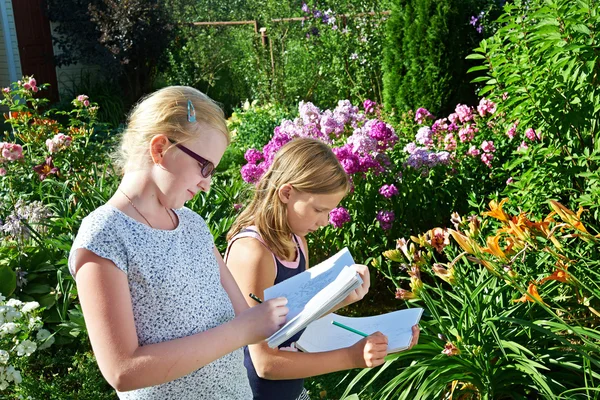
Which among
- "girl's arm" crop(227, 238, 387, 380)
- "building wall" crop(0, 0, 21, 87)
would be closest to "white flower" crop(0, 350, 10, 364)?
"girl's arm" crop(227, 238, 387, 380)

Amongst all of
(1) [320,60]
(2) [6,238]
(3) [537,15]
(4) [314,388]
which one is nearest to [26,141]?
(2) [6,238]

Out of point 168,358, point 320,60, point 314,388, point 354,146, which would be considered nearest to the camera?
point 168,358

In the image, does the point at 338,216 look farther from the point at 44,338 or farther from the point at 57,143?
the point at 57,143

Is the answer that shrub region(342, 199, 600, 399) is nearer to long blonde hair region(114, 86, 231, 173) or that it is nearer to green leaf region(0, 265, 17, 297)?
long blonde hair region(114, 86, 231, 173)

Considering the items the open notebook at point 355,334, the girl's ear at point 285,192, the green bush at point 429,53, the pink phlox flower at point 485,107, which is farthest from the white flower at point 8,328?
the green bush at point 429,53

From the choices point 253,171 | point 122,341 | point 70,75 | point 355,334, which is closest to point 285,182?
point 355,334

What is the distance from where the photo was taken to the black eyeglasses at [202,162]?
4.95ft

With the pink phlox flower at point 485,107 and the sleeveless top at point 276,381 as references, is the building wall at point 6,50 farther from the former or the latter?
the sleeveless top at point 276,381

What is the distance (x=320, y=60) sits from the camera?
33.7ft

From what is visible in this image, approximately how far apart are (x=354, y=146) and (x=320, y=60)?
6495mm

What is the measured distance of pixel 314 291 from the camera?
1705mm

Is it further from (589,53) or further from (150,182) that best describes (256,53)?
(150,182)

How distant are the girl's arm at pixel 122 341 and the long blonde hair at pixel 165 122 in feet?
0.92

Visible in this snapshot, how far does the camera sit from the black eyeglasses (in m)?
1.51
